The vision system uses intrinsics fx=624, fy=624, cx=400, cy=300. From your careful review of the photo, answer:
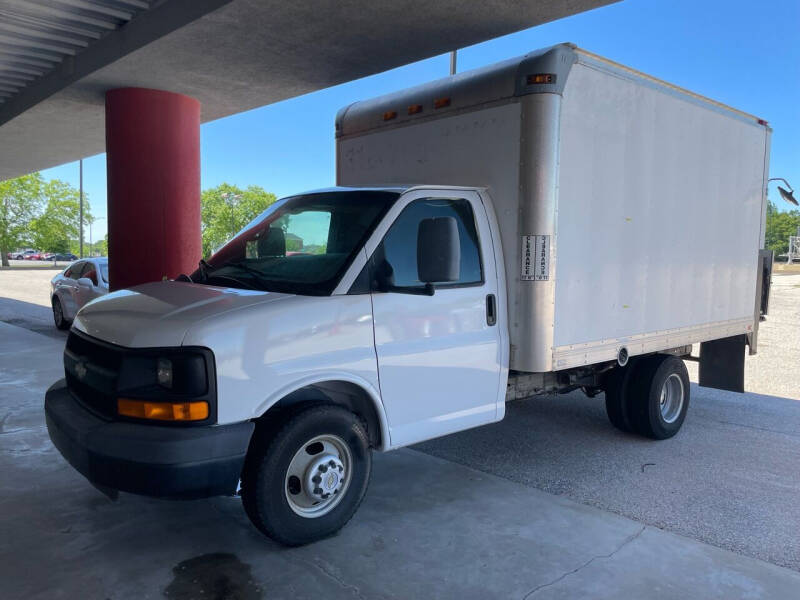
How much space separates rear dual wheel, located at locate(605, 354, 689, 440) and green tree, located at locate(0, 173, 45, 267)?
59789 mm

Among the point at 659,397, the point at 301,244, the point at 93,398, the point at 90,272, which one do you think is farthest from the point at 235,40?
the point at 90,272

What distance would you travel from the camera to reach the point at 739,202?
657 centimetres

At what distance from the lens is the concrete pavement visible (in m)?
3.33

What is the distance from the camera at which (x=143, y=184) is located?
9.50 m

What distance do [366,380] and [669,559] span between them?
2082 millimetres

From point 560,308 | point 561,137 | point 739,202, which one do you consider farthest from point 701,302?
point 561,137

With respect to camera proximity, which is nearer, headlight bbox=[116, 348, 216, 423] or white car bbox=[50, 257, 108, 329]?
headlight bbox=[116, 348, 216, 423]

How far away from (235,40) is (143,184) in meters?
3.12

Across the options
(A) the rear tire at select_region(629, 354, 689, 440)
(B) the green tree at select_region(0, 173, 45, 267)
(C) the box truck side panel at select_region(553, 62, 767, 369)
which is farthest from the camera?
(B) the green tree at select_region(0, 173, 45, 267)

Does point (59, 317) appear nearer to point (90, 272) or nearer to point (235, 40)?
point (90, 272)

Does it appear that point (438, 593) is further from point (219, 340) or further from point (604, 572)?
point (219, 340)

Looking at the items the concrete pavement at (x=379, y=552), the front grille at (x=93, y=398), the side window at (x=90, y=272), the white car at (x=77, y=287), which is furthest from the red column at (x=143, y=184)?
the front grille at (x=93, y=398)

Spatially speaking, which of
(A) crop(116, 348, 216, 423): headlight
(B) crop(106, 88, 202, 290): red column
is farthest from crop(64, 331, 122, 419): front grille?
(B) crop(106, 88, 202, 290): red column

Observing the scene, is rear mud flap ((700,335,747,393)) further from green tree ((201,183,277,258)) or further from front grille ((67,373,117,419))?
green tree ((201,183,277,258))
